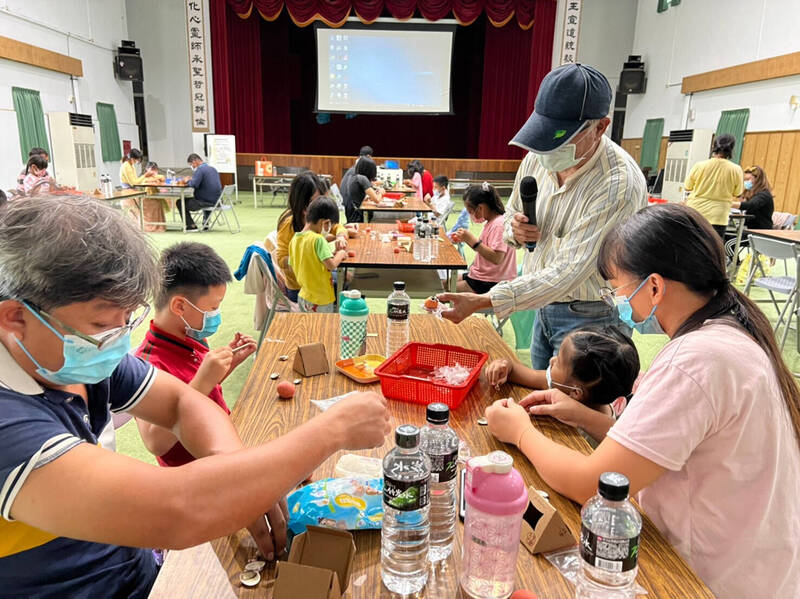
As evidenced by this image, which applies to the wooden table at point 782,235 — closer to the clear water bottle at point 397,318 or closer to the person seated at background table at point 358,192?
the person seated at background table at point 358,192

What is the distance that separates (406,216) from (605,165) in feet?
18.0

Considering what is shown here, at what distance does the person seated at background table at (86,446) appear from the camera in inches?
27.8

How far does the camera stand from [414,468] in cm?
87

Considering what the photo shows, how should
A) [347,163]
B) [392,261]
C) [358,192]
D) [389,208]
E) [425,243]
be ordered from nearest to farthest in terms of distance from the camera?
[392,261] < [425,243] < [389,208] < [358,192] < [347,163]

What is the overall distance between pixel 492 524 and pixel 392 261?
2745mm

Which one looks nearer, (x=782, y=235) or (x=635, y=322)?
(x=635, y=322)

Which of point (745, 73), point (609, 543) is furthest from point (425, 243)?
point (745, 73)

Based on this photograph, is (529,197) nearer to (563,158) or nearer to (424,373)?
(563,158)

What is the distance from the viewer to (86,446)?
74 cm

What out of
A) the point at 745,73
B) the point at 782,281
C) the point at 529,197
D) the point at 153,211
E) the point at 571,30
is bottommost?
the point at 153,211

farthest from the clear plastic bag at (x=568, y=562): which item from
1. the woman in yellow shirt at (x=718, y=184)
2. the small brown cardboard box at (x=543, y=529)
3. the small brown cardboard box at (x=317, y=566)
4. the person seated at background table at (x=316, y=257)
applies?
the woman in yellow shirt at (x=718, y=184)

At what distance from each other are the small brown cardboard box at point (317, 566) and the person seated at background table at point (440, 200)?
5565 millimetres

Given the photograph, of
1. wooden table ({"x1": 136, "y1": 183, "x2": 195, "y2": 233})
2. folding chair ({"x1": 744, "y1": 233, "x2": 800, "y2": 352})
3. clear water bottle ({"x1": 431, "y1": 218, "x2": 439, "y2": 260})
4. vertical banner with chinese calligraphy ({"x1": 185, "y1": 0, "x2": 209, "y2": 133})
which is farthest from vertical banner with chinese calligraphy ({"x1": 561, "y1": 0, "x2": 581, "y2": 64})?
clear water bottle ({"x1": 431, "y1": 218, "x2": 439, "y2": 260})

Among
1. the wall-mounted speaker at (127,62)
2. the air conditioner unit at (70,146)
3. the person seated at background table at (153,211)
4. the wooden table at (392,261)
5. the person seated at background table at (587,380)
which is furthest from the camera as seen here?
the wall-mounted speaker at (127,62)
